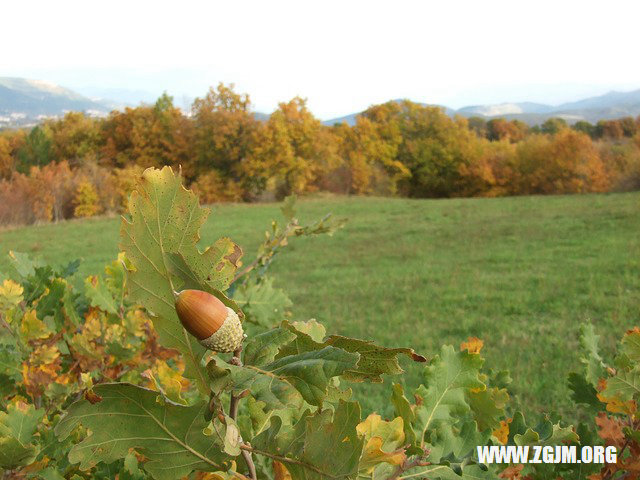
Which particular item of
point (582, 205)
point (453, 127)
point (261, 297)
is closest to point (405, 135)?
point (453, 127)

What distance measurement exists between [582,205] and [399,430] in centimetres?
1698

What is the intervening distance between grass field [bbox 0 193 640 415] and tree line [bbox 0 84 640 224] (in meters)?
9.06

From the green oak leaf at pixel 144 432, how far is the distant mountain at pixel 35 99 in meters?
127

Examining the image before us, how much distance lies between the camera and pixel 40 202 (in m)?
23.3

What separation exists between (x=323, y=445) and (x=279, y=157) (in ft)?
89.4

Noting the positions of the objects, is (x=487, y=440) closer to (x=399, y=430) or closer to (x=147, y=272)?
(x=399, y=430)

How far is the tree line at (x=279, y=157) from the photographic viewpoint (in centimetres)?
2489

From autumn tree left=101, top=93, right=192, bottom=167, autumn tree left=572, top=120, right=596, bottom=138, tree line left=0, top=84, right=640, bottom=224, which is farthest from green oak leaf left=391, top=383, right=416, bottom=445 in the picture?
autumn tree left=572, top=120, right=596, bottom=138

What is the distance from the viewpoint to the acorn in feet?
1.55

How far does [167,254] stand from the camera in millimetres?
511

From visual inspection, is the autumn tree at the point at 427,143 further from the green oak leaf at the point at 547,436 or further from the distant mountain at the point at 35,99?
the distant mountain at the point at 35,99

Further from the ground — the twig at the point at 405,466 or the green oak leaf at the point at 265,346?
the green oak leaf at the point at 265,346

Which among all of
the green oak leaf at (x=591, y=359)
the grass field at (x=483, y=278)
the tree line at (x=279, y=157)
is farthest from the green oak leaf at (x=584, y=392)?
the tree line at (x=279, y=157)

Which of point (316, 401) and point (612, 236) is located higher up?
point (316, 401)
